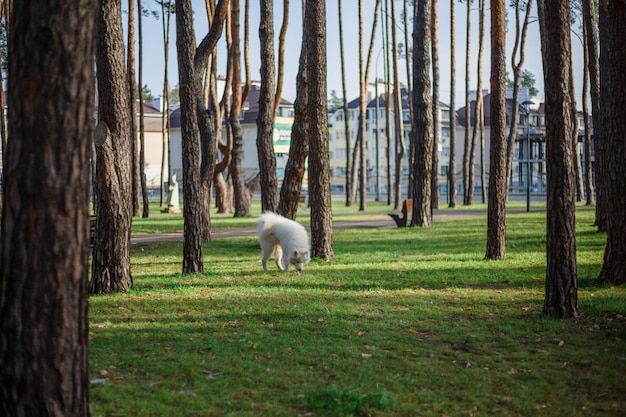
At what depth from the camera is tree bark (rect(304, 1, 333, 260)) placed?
15.3m

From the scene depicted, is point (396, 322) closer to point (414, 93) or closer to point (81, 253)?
point (81, 253)

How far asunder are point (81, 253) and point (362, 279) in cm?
841

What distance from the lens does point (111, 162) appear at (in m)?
10.9

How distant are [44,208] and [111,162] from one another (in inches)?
266

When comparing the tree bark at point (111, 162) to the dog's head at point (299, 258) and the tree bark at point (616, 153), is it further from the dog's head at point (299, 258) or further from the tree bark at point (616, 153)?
the tree bark at point (616, 153)

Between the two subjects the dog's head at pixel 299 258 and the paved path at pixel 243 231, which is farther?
the paved path at pixel 243 231

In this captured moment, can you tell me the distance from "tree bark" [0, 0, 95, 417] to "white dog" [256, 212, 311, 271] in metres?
9.00

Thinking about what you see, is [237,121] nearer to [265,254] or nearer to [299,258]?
[265,254]

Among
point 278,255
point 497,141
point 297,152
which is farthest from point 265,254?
point 497,141

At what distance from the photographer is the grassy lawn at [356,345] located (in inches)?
232

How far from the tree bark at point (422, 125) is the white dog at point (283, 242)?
37.4 ft

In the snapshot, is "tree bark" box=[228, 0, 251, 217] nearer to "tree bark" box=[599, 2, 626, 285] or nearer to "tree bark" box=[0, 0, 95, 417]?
"tree bark" box=[599, 2, 626, 285]

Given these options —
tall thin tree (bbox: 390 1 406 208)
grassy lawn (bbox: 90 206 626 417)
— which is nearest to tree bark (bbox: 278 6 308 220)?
grassy lawn (bbox: 90 206 626 417)

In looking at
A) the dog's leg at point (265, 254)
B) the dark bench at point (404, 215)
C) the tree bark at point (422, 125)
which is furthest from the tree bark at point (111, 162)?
the tree bark at point (422, 125)
